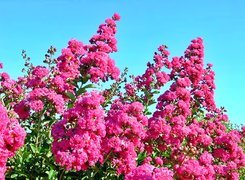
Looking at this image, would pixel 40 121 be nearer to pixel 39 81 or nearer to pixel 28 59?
pixel 39 81

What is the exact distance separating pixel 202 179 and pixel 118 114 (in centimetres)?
140

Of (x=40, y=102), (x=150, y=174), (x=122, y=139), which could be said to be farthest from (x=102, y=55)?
(x=150, y=174)

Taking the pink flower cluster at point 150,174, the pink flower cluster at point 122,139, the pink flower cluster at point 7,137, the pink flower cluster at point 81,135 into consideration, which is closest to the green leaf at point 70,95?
the pink flower cluster at point 122,139

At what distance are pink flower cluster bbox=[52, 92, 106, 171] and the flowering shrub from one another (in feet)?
0.04

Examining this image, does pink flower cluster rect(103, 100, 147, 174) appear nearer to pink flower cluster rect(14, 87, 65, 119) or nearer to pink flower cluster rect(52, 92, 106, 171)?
pink flower cluster rect(52, 92, 106, 171)

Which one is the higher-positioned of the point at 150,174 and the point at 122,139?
the point at 122,139

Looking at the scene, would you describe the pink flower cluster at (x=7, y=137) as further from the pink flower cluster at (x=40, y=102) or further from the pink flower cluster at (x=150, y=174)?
the pink flower cluster at (x=40, y=102)

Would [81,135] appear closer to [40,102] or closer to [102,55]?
[40,102]

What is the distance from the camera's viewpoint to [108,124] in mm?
5633

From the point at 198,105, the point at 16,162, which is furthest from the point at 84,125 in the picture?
the point at 198,105

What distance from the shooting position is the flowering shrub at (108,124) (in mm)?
5086

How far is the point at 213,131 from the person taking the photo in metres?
8.65

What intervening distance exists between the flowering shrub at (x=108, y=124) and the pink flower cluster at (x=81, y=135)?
0.04ft

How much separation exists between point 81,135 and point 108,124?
1.90 ft
